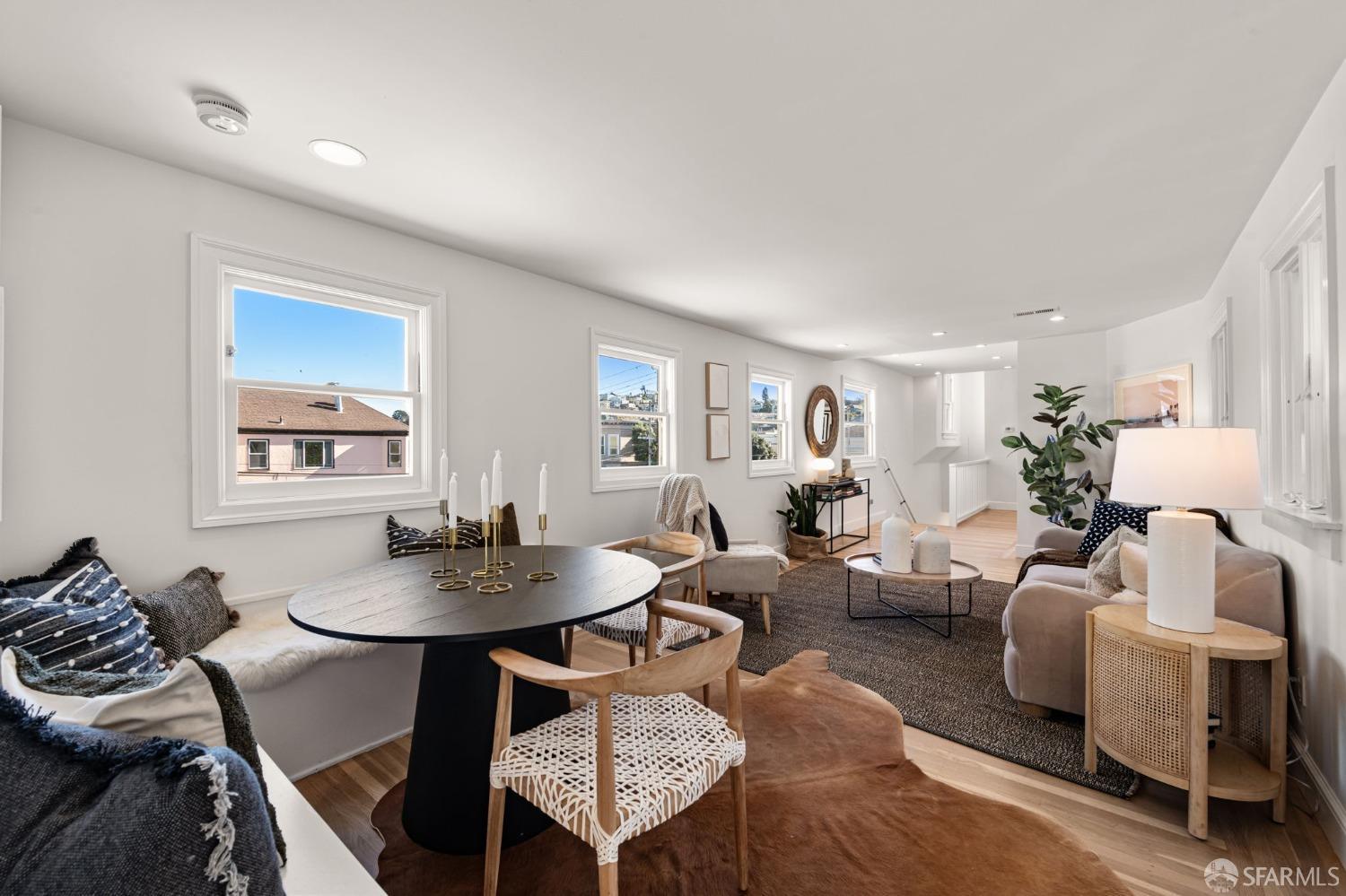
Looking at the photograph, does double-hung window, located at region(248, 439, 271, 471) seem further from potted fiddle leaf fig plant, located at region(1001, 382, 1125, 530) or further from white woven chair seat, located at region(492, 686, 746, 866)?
potted fiddle leaf fig plant, located at region(1001, 382, 1125, 530)

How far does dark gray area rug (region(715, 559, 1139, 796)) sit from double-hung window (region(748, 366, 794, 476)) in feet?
4.57

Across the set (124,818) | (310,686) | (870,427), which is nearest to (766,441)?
(870,427)

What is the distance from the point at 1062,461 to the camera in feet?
17.4

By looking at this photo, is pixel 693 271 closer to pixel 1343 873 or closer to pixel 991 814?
pixel 991 814

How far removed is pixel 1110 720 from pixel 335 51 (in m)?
3.22

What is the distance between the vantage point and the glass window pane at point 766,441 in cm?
586

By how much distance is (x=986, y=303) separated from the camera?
437 cm

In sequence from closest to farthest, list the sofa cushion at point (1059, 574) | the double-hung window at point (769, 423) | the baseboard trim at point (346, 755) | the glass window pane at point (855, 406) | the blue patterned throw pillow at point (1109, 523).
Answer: the baseboard trim at point (346, 755), the sofa cushion at point (1059, 574), the blue patterned throw pillow at point (1109, 523), the double-hung window at point (769, 423), the glass window pane at point (855, 406)

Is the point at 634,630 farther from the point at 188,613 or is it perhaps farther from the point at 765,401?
the point at 765,401

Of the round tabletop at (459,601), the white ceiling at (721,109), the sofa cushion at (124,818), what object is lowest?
the round tabletop at (459,601)

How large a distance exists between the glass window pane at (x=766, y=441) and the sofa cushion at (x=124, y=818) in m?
5.36

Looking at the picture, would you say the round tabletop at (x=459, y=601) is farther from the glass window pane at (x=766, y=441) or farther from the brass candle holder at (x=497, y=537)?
the glass window pane at (x=766, y=441)

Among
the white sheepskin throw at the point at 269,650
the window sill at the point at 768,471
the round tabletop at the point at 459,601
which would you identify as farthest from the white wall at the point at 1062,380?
the white sheepskin throw at the point at 269,650

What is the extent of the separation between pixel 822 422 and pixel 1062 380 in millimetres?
2443
